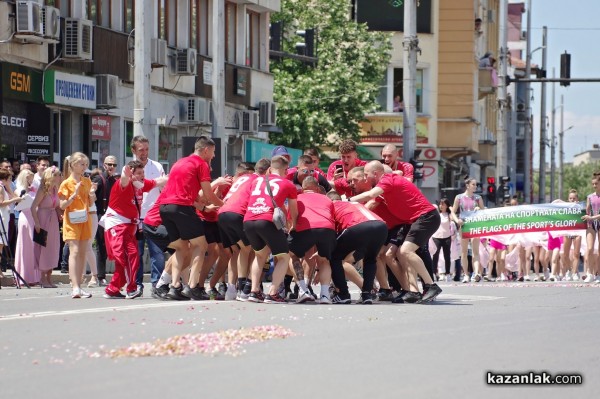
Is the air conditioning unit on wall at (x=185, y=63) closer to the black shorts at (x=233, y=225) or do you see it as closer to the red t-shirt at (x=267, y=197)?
the black shorts at (x=233, y=225)

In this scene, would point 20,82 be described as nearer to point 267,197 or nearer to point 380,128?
point 267,197

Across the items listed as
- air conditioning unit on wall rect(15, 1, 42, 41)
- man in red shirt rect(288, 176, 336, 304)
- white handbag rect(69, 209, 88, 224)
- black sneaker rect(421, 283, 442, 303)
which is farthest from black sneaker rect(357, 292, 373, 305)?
air conditioning unit on wall rect(15, 1, 42, 41)

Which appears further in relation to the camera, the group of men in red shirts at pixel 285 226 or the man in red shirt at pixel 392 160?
the man in red shirt at pixel 392 160

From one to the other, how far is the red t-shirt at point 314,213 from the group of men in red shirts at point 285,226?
0.04ft

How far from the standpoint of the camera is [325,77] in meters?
52.0

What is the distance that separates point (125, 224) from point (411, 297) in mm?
3395

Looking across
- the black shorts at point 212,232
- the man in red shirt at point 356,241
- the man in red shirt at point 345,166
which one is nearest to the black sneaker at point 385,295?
the man in red shirt at point 356,241

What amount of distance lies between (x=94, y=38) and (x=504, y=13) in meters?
32.6

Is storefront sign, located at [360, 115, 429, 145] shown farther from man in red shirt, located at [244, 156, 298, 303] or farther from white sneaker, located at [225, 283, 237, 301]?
man in red shirt, located at [244, 156, 298, 303]

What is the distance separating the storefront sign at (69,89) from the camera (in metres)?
31.4

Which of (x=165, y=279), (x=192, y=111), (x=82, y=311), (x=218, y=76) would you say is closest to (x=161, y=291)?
(x=165, y=279)

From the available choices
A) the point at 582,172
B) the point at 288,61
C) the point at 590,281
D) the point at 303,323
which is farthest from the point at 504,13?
the point at 582,172

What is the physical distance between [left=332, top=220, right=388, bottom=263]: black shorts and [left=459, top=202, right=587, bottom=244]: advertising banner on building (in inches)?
546

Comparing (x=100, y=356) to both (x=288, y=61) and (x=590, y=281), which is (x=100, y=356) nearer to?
(x=590, y=281)
